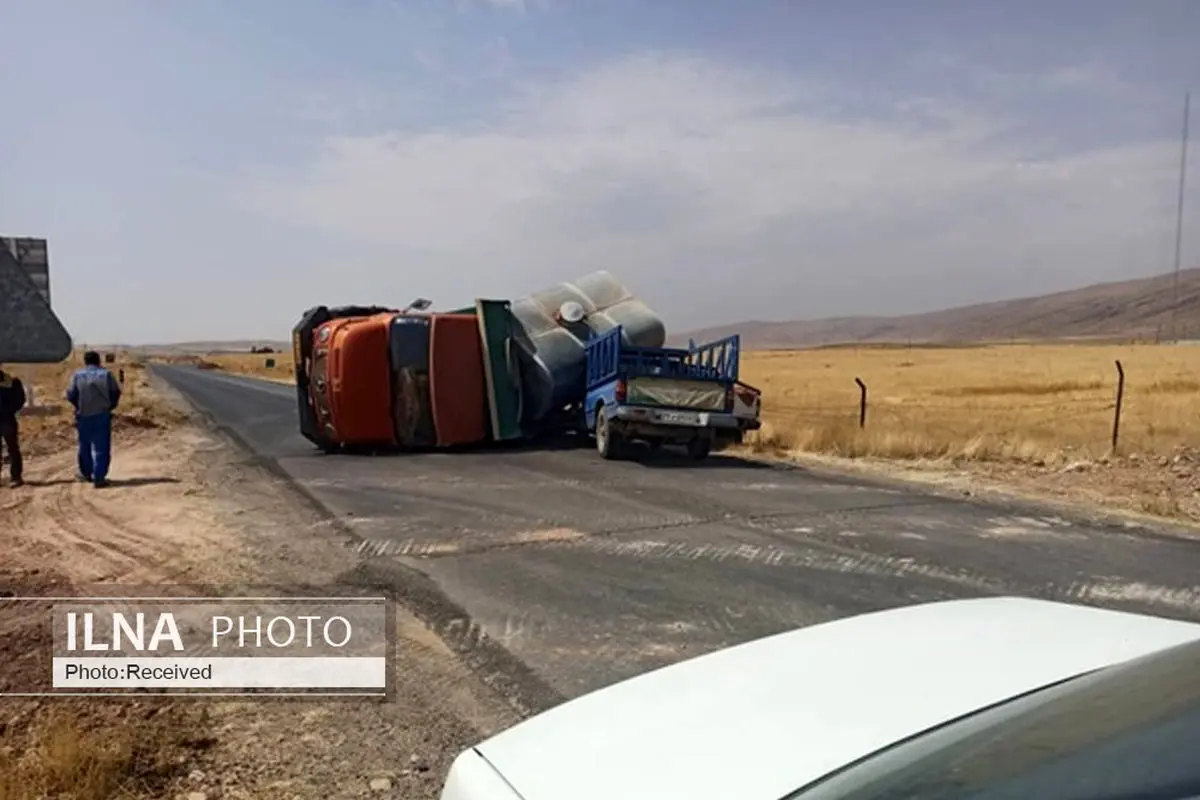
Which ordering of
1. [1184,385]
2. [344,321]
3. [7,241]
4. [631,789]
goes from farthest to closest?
[1184,385], [344,321], [7,241], [631,789]

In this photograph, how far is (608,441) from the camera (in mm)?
16047

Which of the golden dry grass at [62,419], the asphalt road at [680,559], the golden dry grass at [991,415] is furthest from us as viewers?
the golden dry grass at [62,419]

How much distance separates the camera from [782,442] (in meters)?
18.6

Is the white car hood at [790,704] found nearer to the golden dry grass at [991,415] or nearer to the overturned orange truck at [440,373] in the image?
the golden dry grass at [991,415]

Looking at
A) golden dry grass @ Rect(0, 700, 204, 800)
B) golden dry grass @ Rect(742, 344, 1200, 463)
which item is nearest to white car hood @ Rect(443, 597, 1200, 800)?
golden dry grass @ Rect(0, 700, 204, 800)

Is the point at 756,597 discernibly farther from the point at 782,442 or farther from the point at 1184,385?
the point at 1184,385

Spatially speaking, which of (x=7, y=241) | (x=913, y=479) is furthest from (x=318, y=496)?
(x=913, y=479)

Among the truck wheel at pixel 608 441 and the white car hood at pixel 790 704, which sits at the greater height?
the white car hood at pixel 790 704

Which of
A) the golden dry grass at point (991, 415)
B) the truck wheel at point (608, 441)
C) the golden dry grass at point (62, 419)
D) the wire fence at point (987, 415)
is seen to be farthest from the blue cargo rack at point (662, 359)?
the golden dry grass at point (62, 419)

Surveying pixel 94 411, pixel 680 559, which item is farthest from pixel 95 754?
pixel 94 411

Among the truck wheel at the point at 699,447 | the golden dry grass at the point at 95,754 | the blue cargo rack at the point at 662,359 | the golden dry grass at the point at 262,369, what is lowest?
the golden dry grass at the point at 262,369

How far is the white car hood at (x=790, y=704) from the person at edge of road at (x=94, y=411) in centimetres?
1197

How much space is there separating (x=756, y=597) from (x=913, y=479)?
7994mm

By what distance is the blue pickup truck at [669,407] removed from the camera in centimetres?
1559
